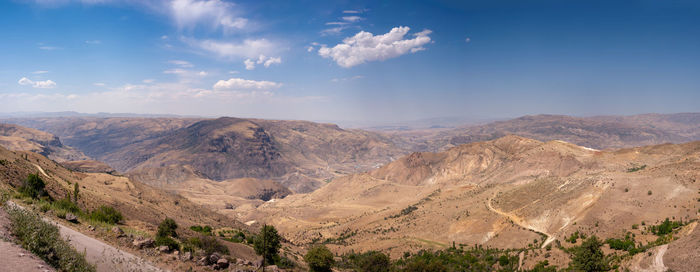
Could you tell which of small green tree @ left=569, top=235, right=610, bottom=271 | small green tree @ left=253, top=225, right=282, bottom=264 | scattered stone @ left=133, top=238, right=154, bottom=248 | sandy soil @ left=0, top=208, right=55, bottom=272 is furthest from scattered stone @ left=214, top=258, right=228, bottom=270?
small green tree @ left=569, top=235, right=610, bottom=271

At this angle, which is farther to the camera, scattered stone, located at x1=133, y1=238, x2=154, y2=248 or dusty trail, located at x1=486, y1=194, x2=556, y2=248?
dusty trail, located at x1=486, y1=194, x2=556, y2=248

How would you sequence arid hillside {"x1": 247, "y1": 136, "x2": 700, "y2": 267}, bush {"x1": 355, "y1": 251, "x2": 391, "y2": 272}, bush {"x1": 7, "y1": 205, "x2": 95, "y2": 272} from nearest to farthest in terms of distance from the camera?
bush {"x1": 7, "y1": 205, "x2": 95, "y2": 272} → arid hillside {"x1": 247, "y1": 136, "x2": 700, "y2": 267} → bush {"x1": 355, "y1": 251, "x2": 391, "y2": 272}

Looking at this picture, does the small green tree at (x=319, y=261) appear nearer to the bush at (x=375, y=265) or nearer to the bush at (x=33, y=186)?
the bush at (x=375, y=265)

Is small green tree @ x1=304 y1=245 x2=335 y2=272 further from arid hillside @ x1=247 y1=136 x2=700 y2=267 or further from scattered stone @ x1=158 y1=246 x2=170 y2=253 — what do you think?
scattered stone @ x1=158 y1=246 x2=170 y2=253

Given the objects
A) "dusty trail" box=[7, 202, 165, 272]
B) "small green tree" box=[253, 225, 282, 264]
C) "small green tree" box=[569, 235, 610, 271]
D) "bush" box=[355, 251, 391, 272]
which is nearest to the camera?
"dusty trail" box=[7, 202, 165, 272]

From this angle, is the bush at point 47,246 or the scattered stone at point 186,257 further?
the scattered stone at point 186,257

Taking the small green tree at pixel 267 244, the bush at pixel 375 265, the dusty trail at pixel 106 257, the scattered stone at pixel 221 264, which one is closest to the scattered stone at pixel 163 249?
the dusty trail at pixel 106 257

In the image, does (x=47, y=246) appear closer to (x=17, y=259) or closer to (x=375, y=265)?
(x=17, y=259)
